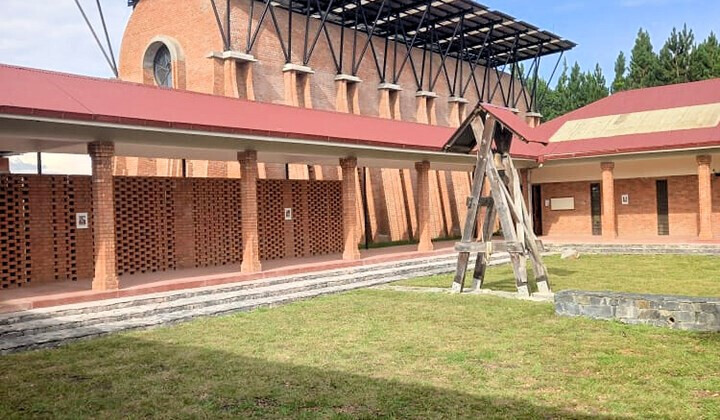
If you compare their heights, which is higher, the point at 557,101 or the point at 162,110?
the point at 557,101

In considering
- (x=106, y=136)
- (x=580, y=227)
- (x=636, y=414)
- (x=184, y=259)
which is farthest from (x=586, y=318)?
(x=580, y=227)

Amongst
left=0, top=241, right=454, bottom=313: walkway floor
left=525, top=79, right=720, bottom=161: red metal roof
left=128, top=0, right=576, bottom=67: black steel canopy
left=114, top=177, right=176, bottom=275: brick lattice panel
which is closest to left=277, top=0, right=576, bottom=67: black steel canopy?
left=128, top=0, right=576, bottom=67: black steel canopy

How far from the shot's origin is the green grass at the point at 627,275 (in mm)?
11523

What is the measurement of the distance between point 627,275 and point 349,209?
21.4 feet

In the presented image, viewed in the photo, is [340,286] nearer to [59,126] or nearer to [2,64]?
[59,126]

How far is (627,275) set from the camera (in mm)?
13422

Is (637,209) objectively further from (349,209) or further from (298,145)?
(298,145)

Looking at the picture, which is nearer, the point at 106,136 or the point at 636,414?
the point at 636,414

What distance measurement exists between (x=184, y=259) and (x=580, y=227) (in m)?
15.6

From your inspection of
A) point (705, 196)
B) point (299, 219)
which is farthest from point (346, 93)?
point (705, 196)

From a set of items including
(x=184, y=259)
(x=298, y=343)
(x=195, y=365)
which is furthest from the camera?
(x=184, y=259)

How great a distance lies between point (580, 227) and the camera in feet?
76.9

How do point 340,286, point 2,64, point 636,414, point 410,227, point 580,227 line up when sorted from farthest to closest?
point 410,227
point 580,227
point 340,286
point 2,64
point 636,414

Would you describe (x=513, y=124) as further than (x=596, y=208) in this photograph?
No
